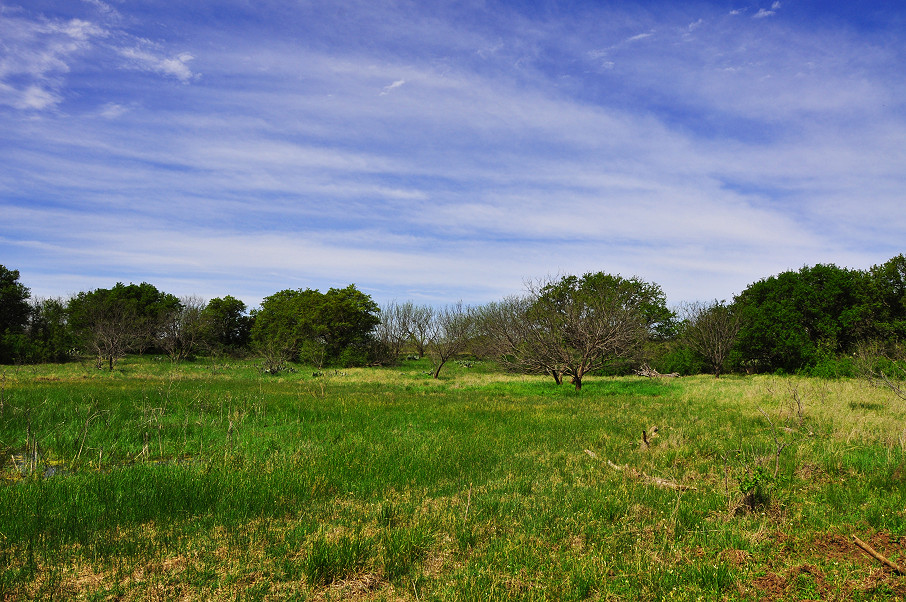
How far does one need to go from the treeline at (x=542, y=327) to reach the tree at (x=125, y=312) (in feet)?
0.65

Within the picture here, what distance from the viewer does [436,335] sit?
5147cm

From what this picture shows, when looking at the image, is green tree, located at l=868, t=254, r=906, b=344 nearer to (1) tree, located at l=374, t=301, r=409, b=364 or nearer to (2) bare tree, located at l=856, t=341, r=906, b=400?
(2) bare tree, located at l=856, t=341, r=906, b=400

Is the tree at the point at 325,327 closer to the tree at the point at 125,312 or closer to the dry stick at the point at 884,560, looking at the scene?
the tree at the point at 125,312

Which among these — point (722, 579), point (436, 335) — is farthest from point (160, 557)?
point (436, 335)

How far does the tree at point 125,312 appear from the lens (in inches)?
1937

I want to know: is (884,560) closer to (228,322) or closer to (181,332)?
(181,332)

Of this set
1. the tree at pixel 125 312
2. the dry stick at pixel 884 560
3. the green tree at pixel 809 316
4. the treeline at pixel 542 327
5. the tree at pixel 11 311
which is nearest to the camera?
the dry stick at pixel 884 560

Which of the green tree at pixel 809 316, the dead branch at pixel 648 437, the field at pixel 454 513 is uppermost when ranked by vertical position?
the green tree at pixel 809 316

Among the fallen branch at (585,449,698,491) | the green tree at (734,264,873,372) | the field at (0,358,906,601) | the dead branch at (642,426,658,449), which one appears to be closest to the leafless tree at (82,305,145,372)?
the field at (0,358,906,601)

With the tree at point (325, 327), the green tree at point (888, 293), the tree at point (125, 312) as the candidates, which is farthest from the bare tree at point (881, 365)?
the tree at point (125, 312)

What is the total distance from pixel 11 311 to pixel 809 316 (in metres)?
77.1

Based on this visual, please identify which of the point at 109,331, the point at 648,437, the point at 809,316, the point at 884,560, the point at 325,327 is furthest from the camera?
the point at 325,327

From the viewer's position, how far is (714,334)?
137 ft

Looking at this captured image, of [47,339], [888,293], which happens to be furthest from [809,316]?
[47,339]
